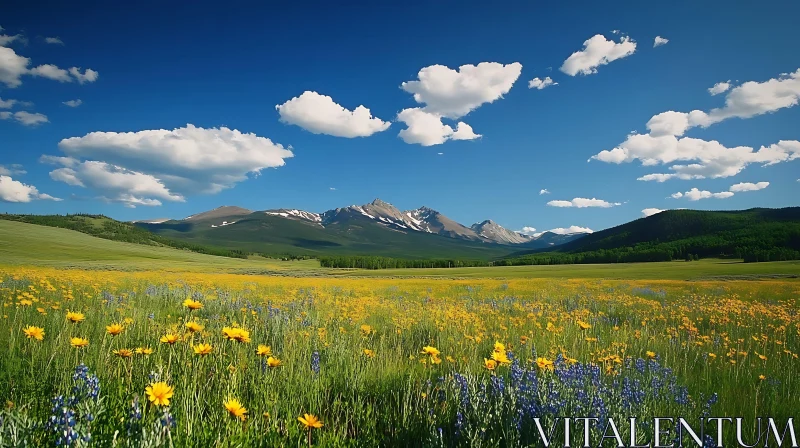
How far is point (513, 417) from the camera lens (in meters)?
2.75

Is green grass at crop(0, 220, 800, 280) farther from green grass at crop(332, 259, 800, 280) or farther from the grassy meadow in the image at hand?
the grassy meadow

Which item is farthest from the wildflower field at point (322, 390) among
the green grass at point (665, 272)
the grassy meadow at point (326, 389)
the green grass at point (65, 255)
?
the green grass at point (65, 255)

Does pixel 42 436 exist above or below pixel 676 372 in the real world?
above

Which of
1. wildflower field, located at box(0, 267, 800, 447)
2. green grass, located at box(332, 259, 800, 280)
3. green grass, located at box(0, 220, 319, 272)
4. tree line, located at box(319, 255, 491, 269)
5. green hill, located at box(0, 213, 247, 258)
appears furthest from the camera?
green hill, located at box(0, 213, 247, 258)

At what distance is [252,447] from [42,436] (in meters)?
1.07

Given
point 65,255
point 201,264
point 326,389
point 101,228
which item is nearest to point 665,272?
point 326,389

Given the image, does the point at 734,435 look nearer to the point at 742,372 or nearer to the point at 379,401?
the point at 742,372

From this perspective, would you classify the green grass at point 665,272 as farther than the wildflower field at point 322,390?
Yes

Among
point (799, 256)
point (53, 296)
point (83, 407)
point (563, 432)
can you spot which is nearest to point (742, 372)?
point (563, 432)

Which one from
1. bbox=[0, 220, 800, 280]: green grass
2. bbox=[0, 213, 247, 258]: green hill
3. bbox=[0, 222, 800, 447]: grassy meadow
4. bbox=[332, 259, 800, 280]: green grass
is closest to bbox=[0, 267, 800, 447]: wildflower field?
bbox=[0, 222, 800, 447]: grassy meadow

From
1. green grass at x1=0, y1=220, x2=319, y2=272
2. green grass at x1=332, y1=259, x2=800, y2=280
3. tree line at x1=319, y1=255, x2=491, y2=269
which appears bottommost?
tree line at x1=319, y1=255, x2=491, y2=269

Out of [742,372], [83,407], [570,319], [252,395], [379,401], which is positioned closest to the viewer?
[83,407]

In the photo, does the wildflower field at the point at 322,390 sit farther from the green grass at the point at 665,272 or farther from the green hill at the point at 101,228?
the green hill at the point at 101,228

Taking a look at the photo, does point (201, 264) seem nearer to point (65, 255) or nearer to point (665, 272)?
point (65, 255)
